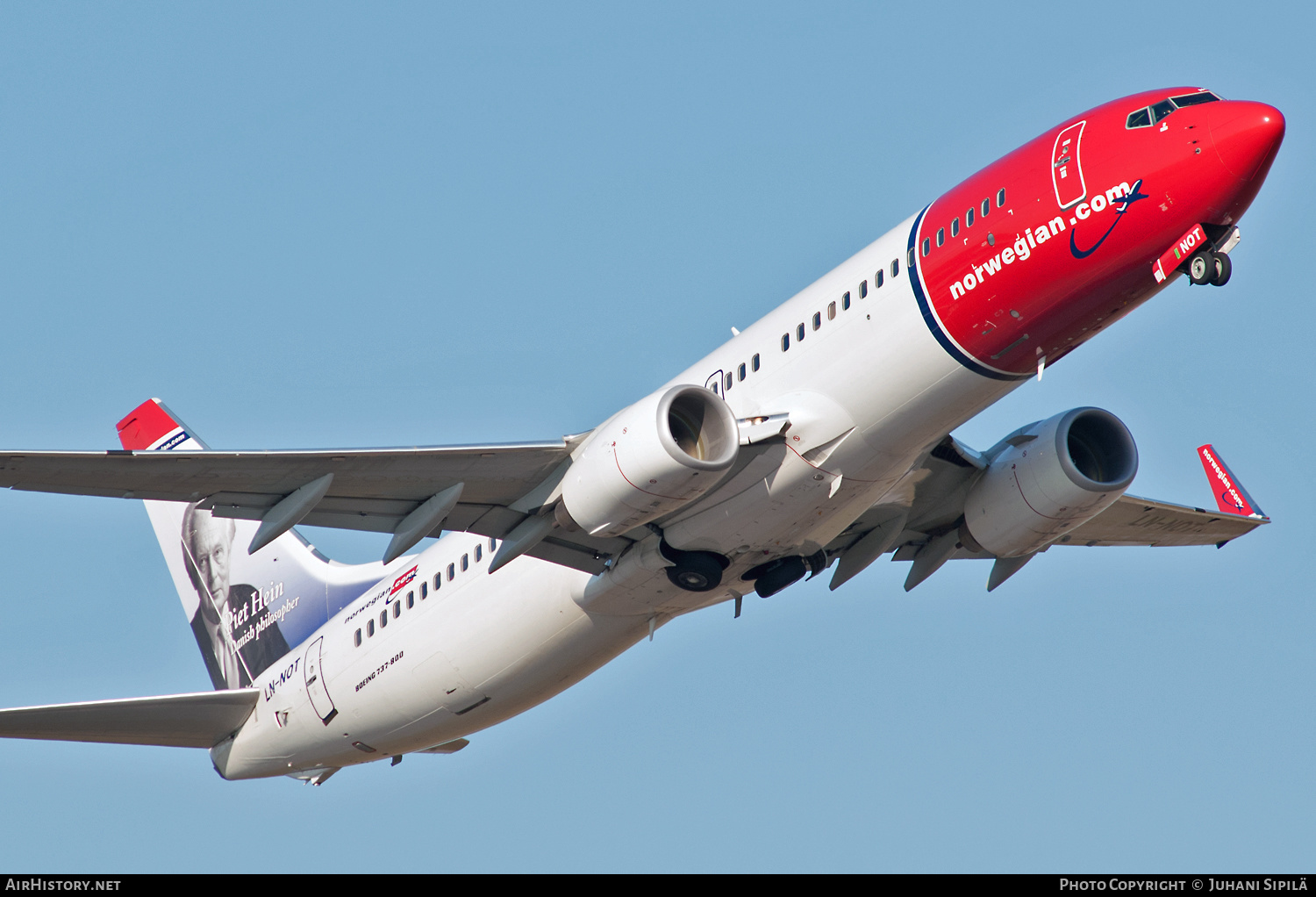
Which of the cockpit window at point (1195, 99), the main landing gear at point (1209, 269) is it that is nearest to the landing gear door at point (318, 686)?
the main landing gear at point (1209, 269)

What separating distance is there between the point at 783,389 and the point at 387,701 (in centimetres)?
1078

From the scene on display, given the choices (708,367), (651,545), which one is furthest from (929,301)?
(651,545)

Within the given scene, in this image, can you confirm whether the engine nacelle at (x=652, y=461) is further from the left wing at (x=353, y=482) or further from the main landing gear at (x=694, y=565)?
the main landing gear at (x=694, y=565)

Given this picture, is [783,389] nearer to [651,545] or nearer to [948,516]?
[651,545]

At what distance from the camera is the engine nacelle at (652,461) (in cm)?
2411

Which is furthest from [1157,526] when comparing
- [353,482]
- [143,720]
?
[143,720]

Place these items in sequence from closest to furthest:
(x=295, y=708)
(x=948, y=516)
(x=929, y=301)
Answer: (x=929, y=301) → (x=948, y=516) → (x=295, y=708)

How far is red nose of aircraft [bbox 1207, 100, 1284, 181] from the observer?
2264 cm

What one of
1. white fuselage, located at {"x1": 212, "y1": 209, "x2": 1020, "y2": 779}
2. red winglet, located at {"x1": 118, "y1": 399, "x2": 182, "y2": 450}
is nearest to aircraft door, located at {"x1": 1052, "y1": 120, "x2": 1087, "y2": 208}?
white fuselage, located at {"x1": 212, "y1": 209, "x2": 1020, "y2": 779}

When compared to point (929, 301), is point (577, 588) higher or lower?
lower

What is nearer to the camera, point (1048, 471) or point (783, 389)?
point (783, 389)

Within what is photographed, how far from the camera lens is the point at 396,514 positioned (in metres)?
27.1

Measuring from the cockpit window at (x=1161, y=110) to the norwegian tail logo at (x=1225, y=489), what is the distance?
482 inches

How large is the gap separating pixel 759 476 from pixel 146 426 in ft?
65.9
